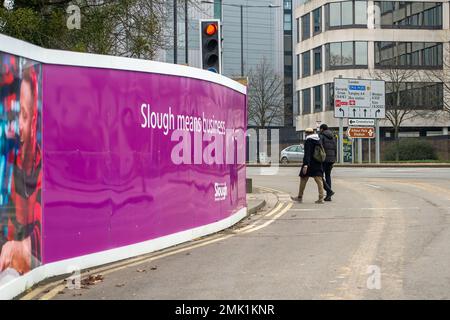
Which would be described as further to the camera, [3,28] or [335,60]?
[335,60]

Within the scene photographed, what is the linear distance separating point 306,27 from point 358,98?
24479 millimetres

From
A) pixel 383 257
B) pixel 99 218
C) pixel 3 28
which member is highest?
pixel 3 28

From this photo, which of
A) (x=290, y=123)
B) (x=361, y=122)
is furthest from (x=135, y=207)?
(x=290, y=123)

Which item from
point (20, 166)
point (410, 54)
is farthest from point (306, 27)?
point (20, 166)

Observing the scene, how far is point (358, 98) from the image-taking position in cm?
4094

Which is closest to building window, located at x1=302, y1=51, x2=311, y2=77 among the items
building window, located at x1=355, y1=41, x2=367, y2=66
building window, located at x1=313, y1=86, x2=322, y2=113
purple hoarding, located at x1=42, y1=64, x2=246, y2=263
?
building window, located at x1=313, y1=86, x2=322, y2=113

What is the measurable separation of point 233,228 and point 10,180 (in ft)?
17.6

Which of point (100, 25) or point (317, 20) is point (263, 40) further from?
point (100, 25)

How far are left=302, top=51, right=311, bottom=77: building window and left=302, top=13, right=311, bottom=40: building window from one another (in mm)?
1793

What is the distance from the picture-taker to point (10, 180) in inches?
227

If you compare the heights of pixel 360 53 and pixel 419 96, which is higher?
pixel 360 53

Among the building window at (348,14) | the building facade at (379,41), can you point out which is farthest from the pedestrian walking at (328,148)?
the building window at (348,14)

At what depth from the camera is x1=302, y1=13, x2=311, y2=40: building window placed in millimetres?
62703

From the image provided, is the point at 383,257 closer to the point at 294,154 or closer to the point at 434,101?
the point at 294,154
